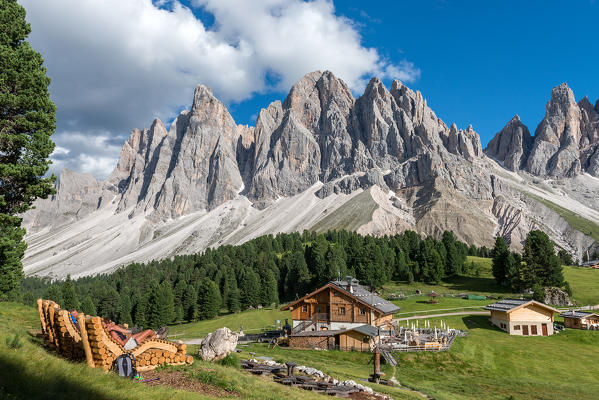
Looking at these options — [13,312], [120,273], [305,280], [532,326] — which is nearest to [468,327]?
[532,326]

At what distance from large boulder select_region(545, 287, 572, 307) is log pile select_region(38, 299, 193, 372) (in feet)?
272

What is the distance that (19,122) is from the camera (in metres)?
18.2

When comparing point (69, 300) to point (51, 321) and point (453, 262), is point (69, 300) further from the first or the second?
point (453, 262)

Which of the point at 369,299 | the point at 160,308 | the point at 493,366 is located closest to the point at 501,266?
the point at 369,299

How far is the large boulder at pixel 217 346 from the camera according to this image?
18.8m

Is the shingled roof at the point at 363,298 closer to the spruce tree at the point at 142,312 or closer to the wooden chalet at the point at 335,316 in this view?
the wooden chalet at the point at 335,316

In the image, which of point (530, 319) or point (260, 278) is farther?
point (260, 278)

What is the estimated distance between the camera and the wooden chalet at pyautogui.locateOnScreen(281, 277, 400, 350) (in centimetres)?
4459

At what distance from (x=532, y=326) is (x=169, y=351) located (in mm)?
55353

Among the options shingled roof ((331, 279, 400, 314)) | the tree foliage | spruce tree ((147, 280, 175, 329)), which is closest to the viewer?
shingled roof ((331, 279, 400, 314))

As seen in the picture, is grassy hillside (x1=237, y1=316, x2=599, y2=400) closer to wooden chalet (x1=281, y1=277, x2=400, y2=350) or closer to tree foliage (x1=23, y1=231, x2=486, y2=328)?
wooden chalet (x1=281, y1=277, x2=400, y2=350)

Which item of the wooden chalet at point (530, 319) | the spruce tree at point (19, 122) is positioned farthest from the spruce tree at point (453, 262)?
the spruce tree at point (19, 122)

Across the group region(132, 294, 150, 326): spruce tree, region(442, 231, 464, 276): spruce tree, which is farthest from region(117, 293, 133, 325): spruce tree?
region(442, 231, 464, 276): spruce tree

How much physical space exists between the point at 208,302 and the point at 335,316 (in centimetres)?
4353
